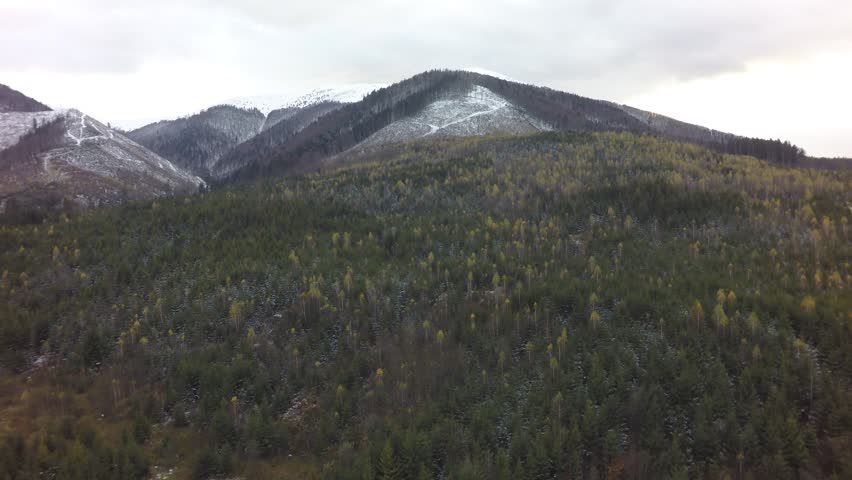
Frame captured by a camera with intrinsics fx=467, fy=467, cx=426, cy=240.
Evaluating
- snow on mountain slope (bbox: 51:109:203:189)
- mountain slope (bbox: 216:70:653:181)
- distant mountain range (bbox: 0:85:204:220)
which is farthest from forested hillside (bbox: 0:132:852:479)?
snow on mountain slope (bbox: 51:109:203:189)

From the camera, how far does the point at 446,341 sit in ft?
105

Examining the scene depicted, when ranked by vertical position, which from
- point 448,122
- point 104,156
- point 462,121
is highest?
point 462,121

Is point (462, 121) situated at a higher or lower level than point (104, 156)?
higher

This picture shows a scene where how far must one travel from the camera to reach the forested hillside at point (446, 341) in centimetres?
2186

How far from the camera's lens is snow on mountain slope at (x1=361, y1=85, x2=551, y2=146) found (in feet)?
520

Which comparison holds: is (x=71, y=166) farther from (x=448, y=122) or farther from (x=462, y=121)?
(x=462, y=121)

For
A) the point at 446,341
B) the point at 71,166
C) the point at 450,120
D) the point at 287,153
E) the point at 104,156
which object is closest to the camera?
the point at 446,341

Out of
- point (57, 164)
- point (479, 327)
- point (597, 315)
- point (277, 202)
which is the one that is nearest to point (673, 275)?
point (597, 315)

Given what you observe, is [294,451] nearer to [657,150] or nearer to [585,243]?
[585,243]

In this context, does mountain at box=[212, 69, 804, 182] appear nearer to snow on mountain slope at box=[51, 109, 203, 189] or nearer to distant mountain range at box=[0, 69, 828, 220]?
distant mountain range at box=[0, 69, 828, 220]

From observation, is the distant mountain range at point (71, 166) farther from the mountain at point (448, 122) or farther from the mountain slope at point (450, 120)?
the mountain slope at point (450, 120)

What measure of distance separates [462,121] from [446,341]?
141983mm

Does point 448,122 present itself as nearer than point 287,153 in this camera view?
Yes

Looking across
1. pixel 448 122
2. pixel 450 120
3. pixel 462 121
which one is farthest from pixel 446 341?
pixel 450 120
